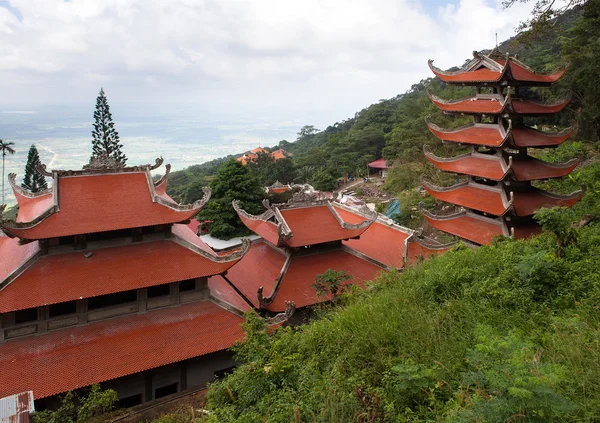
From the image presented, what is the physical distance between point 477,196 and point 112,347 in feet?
47.2

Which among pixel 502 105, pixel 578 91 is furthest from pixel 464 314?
pixel 578 91

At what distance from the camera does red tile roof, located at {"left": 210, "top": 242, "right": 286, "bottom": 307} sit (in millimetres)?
15461

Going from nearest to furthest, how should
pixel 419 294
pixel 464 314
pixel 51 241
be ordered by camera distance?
1. pixel 464 314
2. pixel 419 294
3. pixel 51 241

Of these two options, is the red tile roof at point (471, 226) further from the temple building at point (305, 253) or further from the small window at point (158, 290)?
the small window at point (158, 290)

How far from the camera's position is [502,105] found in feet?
52.6

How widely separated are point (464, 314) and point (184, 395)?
24.8 ft

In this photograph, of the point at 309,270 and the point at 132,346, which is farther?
the point at 309,270

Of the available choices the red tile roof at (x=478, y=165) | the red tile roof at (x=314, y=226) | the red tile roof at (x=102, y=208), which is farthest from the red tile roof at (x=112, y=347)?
the red tile roof at (x=478, y=165)

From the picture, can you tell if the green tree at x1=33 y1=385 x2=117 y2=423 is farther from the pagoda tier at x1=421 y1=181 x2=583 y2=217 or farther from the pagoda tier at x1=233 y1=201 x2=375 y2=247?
the pagoda tier at x1=421 y1=181 x2=583 y2=217

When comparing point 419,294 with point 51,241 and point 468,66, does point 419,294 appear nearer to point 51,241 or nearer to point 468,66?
point 51,241

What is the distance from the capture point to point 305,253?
16500mm

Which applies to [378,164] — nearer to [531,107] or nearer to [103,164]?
[531,107]

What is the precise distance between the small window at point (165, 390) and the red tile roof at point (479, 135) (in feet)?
46.6

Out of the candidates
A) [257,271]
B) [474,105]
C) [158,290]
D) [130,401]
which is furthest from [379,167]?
[130,401]
